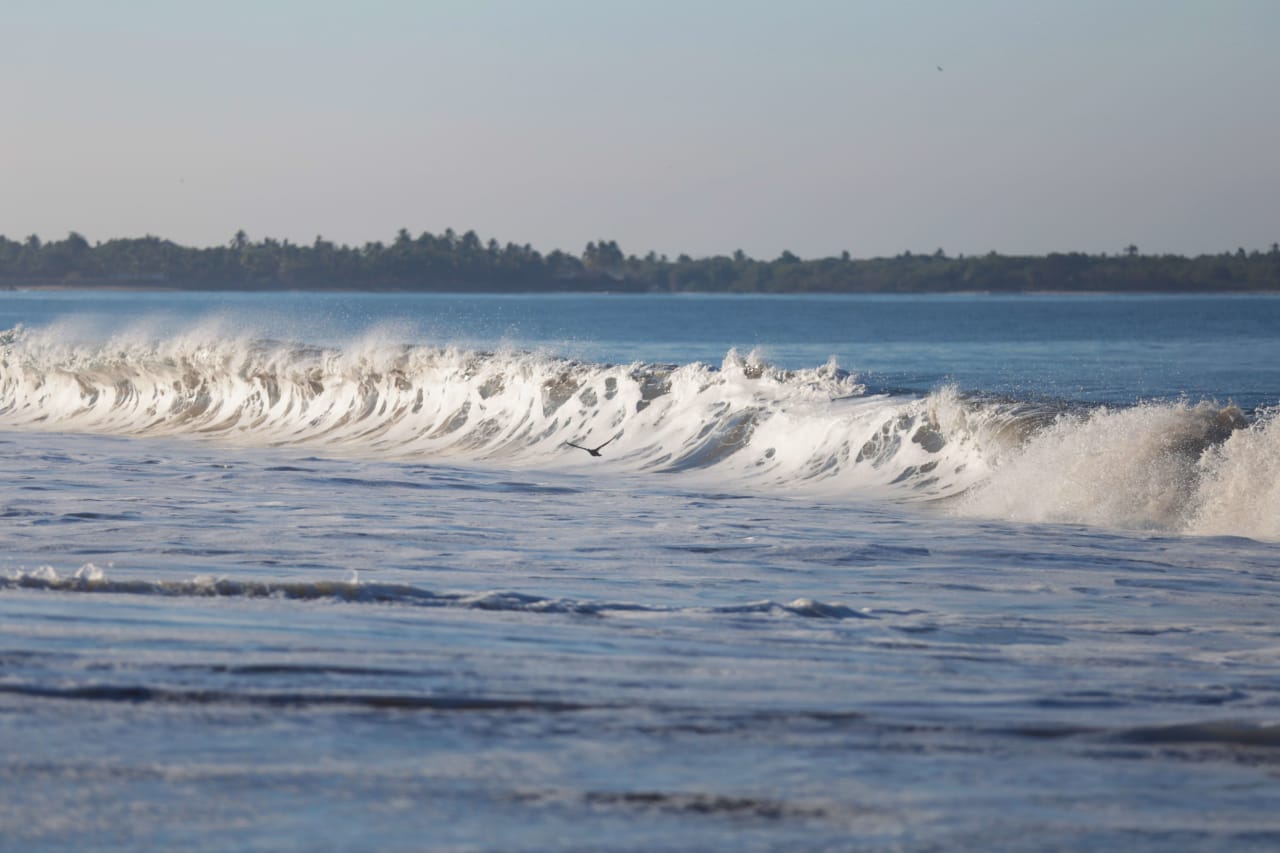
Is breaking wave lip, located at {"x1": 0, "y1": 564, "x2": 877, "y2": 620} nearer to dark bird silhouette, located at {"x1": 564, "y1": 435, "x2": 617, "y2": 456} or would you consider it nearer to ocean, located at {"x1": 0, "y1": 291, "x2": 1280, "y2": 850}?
ocean, located at {"x1": 0, "y1": 291, "x2": 1280, "y2": 850}

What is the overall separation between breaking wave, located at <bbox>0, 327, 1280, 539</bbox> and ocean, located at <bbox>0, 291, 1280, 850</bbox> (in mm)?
81

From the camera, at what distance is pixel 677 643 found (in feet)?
23.8

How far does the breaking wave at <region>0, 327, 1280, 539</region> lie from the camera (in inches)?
558

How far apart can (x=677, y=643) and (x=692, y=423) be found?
14153 mm

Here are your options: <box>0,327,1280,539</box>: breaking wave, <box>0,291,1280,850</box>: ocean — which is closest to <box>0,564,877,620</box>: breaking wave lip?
<box>0,291,1280,850</box>: ocean

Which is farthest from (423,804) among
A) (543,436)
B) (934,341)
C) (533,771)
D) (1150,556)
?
(934,341)

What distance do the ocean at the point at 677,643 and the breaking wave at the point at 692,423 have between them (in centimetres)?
8

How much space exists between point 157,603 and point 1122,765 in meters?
4.82

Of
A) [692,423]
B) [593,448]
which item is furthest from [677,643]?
[593,448]

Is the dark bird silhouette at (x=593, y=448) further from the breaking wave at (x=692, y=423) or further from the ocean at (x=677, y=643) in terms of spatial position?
the ocean at (x=677, y=643)

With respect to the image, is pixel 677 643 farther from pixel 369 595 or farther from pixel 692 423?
pixel 692 423

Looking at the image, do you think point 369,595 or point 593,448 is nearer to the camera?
point 369,595

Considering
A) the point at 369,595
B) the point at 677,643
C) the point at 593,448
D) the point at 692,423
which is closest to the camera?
the point at 677,643

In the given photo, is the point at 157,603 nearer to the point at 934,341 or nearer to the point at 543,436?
the point at 543,436
